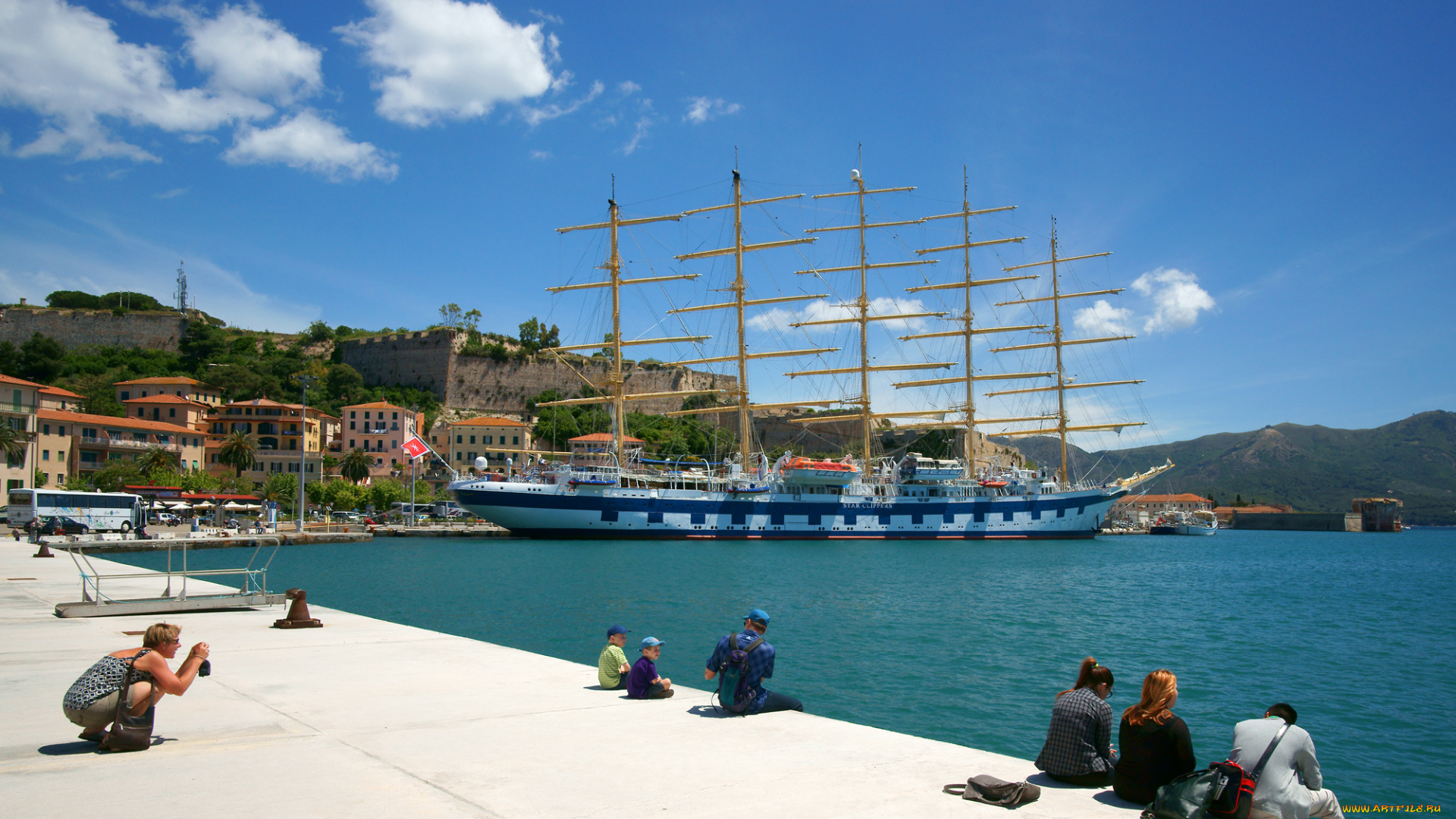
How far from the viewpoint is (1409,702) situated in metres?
11.3

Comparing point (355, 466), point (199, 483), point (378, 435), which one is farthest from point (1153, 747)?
point (378, 435)

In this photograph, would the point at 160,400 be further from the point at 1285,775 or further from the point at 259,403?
the point at 1285,775

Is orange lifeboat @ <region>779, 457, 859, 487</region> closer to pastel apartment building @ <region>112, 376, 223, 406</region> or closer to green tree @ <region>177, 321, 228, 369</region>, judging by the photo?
pastel apartment building @ <region>112, 376, 223, 406</region>

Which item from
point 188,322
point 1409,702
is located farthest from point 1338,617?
point 188,322

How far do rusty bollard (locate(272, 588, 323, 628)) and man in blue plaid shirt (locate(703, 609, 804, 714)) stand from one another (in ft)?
21.7

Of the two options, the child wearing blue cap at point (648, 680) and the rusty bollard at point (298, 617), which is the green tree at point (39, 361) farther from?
the child wearing blue cap at point (648, 680)

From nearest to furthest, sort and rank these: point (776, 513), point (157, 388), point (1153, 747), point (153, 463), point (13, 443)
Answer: point (1153, 747) → point (13, 443) → point (153, 463) → point (776, 513) → point (157, 388)

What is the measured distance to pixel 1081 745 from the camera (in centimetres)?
500

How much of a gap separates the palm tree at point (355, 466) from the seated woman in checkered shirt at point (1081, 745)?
63970mm

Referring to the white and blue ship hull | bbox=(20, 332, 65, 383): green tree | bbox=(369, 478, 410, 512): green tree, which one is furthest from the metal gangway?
bbox=(20, 332, 65, 383): green tree

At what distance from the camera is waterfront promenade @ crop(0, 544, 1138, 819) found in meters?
4.36

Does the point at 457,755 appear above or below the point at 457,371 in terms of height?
below

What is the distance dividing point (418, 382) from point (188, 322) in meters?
22.6

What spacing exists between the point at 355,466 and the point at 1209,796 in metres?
65.2
